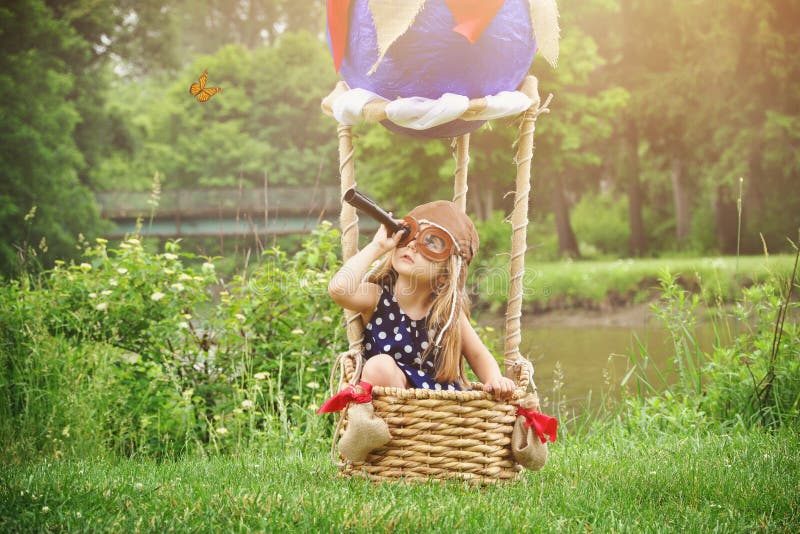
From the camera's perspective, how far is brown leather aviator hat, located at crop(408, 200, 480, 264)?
10.2 feet

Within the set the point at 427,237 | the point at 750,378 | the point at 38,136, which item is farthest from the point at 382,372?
the point at 38,136

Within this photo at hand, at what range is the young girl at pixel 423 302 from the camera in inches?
120

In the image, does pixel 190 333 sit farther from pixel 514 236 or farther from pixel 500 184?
pixel 500 184

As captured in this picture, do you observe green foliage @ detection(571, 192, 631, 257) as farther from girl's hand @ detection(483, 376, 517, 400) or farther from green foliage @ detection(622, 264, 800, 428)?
girl's hand @ detection(483, 376, 517, 400)

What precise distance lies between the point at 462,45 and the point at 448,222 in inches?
27.3

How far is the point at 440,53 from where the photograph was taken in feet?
9.71

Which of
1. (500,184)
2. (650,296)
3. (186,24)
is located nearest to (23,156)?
(500,184)

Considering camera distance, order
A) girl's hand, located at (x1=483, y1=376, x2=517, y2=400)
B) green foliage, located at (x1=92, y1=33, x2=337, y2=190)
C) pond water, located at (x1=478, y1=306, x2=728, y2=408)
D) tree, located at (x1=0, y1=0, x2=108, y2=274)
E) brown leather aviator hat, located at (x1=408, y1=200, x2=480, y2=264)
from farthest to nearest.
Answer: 1. green foliage, located at (x1=92, y1=33, x2=337, y2=190)
2. tree, located at (x1=0, y1=0, x2=108, y2=274)
3. pond water, located at (x1=478, y1=306, x2=728, y2=408)
4. brown leather aviator hat, located at (x1=408, y1=200, x2=480, y2=264)
5. girl's hand, located at (x1=483, y1=376, x2=517, y2=400)

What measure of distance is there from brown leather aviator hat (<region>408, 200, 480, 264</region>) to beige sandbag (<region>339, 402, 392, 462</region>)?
2.60 ft

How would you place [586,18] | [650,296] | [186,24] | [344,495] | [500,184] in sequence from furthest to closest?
[186,24] → [586,18] → [500,184] → [650,296] → [344,495]

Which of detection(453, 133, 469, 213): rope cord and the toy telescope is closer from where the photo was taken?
the toy telescope

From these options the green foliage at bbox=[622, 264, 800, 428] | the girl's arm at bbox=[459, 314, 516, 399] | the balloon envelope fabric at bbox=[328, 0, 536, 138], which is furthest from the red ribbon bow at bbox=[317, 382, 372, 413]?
the green foliage at bbox=[622, 264, 800, 428]

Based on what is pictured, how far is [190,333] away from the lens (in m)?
4.82

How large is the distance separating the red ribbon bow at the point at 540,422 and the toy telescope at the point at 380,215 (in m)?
Result: 0.83
